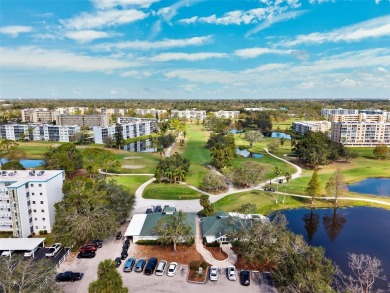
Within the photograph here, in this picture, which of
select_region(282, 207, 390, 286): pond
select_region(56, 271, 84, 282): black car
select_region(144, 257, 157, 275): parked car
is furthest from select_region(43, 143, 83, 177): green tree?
select_region(282, 207, 390, 286): pond

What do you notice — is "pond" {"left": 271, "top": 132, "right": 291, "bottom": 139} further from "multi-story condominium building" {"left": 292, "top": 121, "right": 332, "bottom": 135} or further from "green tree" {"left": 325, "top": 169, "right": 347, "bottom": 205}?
"green tree" {"left": 325, "top": 169, "right": 347, "bottom": 205}

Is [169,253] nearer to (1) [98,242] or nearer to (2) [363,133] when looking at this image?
(1) [98,242]

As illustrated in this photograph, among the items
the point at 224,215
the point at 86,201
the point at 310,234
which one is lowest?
the point at 310,234

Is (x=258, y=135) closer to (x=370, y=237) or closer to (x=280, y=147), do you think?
(x=280, y=147)

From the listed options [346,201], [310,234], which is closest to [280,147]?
[346,201]

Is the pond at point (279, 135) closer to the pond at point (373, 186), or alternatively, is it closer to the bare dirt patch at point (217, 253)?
the pond at point (373, 186)
